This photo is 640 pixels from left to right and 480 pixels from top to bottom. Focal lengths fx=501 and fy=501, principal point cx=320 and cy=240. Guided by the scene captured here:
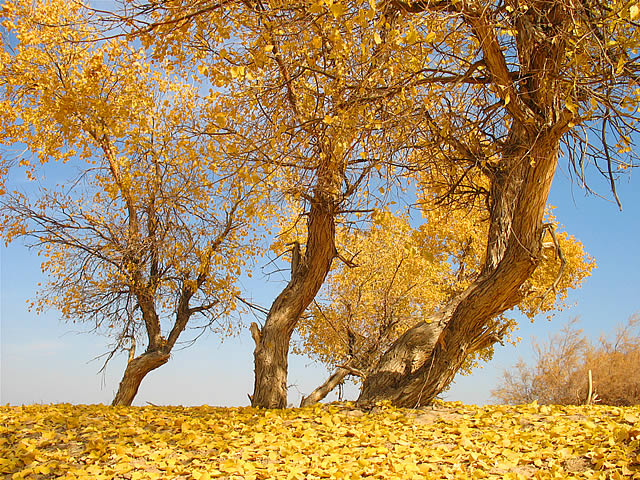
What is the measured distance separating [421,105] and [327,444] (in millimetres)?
3708

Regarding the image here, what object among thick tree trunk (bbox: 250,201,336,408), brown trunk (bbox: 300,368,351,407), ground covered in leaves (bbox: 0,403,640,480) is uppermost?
thick tree trunk (bbox: 250,201,336,408)

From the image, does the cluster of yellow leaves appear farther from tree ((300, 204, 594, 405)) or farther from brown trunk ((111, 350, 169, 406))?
brown trunk ((111, 350, 169, 406))

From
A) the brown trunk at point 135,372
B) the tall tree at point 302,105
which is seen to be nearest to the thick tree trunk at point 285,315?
the tall tree at point 302,105

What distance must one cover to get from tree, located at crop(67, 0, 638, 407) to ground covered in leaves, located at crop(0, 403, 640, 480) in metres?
0.88

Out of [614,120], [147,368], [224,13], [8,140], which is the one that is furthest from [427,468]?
[8,140]

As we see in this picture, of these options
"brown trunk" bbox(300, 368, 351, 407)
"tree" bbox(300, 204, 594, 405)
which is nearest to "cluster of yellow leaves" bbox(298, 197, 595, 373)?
"tree" bbox(300, 204, 594, 405)

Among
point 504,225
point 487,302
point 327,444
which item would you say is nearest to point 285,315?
point 327,444

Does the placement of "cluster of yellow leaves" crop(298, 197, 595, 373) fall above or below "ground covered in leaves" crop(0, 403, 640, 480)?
above

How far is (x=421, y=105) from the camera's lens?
5.52m

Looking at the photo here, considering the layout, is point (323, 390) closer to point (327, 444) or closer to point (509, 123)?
point (327, 444)

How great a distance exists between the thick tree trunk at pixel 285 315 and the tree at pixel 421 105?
23mm

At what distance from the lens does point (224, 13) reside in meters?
5.61

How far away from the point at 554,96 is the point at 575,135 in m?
0.75

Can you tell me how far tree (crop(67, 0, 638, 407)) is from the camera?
197 inches
